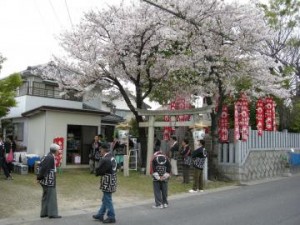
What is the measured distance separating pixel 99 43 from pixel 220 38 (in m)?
5.94

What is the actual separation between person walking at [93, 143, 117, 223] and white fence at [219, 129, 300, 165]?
1009cm

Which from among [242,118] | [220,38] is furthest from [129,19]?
[242,118]

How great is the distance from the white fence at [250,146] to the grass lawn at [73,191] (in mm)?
1380

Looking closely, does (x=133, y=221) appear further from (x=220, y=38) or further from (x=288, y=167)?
(x=288, y=167)

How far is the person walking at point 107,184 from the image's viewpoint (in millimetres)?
8828

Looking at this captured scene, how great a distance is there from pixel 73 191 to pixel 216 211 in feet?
17.3

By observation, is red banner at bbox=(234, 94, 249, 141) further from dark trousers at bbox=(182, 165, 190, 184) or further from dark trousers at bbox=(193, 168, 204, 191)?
dark trousers at bbox=(193, 168, 204, 191)

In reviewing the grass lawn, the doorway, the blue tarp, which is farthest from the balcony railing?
the blue tarp

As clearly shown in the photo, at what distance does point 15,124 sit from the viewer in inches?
938

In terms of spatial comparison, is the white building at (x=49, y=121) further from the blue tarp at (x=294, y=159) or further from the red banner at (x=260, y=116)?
the blue tarp at (x=294, y=159)

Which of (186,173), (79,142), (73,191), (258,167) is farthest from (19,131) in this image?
(258,167)

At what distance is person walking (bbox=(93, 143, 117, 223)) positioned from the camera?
348 inches

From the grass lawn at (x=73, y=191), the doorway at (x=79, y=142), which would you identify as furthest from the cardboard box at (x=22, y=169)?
the doorway at (x=79, y=142)

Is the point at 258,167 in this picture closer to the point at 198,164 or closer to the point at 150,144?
the point at 150,144
